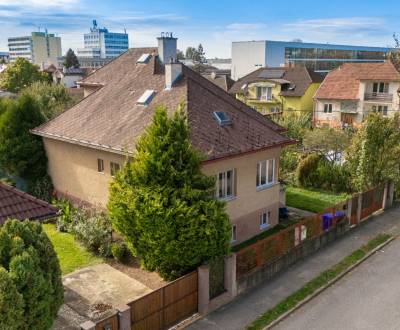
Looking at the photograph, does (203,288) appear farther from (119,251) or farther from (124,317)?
(119,251)

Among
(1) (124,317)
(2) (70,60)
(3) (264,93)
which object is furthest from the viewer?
(2) (70,60)

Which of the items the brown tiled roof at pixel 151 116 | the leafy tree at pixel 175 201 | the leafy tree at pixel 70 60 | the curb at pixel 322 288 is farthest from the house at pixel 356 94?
the leafy tree at pixel 70 60

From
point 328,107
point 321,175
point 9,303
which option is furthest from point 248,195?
point 328,107

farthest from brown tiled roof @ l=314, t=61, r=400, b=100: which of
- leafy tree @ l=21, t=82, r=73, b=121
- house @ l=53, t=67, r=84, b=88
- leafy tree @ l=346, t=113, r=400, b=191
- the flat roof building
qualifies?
the flat roof building

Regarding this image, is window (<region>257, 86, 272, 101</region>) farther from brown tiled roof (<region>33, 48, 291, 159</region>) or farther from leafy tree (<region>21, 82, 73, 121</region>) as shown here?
brown tiled roof (<region>33, 48, 291, 159</region>)

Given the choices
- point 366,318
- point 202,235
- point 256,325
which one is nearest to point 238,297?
point 256,325

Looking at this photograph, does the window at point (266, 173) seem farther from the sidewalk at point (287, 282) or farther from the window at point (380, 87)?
the window at point (380, 87)
